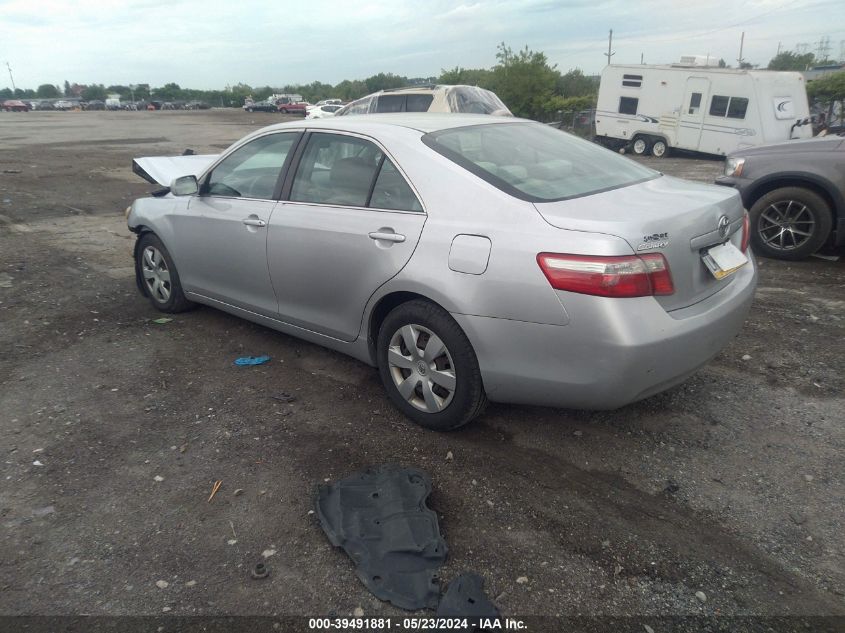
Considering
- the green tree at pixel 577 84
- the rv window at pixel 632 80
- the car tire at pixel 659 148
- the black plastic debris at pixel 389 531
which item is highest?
the green tree at pixel 577 84

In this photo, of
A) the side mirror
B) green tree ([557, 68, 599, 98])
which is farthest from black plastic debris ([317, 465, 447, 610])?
green tree ([557, 68, 599, 98])

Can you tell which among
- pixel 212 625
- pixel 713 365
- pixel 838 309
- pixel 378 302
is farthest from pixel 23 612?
pixel 838 309

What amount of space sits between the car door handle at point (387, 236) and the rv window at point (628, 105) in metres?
19.5

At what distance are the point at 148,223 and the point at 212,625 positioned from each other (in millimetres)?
3788

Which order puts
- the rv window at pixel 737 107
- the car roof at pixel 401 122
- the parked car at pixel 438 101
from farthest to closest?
the rv window at pixel 737 107, the parked car at pixel 438 101, the car roof at pixel 401 122

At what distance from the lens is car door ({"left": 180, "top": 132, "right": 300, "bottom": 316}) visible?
415 centimetres

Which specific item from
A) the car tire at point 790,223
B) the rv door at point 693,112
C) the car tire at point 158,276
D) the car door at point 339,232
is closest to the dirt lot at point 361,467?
the car tire at point 158,276

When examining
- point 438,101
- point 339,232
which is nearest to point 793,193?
point 339,232

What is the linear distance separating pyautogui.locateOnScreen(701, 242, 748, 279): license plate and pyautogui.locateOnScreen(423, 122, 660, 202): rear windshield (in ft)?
2.02

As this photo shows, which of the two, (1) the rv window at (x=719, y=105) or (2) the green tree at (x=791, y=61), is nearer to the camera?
(1) the rv window at (x=719, y=105)

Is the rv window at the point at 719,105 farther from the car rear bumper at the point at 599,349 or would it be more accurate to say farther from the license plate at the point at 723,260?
the car rear bumper at the point at 599,349

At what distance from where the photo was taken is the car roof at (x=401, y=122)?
146 inches

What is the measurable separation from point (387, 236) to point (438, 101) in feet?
36.3

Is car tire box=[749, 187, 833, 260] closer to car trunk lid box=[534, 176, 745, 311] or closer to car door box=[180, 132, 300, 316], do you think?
car trunk lid box=[534, 176, 745, 311]
